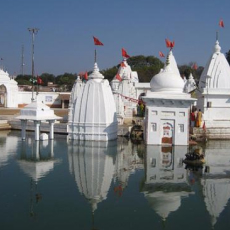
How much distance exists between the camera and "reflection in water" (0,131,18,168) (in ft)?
52.6

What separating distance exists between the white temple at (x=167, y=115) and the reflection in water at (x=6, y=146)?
7.41 metres

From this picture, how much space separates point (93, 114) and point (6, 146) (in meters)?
5.27

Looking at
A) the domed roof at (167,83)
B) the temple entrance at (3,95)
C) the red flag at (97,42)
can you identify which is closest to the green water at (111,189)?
the domed roof at (167,83)

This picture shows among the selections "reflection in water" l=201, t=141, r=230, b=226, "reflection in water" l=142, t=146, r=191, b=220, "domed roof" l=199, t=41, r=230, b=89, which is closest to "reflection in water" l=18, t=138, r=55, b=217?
"reflection in water" l=142, t=146, r=191, b=220

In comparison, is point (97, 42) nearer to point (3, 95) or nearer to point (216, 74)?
point (216, 74)

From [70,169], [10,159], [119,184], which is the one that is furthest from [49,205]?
[10,159]

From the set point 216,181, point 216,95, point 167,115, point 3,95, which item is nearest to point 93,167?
point 216,181

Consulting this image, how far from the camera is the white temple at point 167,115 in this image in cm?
1947

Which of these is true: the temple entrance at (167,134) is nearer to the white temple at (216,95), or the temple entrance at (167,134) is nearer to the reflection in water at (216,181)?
the reflection in water at (216,181)

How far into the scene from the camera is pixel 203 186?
12016 mm

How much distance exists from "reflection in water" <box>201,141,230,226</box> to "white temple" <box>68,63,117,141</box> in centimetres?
607

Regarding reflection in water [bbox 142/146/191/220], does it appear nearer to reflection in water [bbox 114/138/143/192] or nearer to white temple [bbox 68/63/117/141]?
reflection in water [bbox 114/138/143/192]

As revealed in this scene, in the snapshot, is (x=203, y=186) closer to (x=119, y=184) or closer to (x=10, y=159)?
(x=119, y=184)

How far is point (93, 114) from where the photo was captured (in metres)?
21.0
